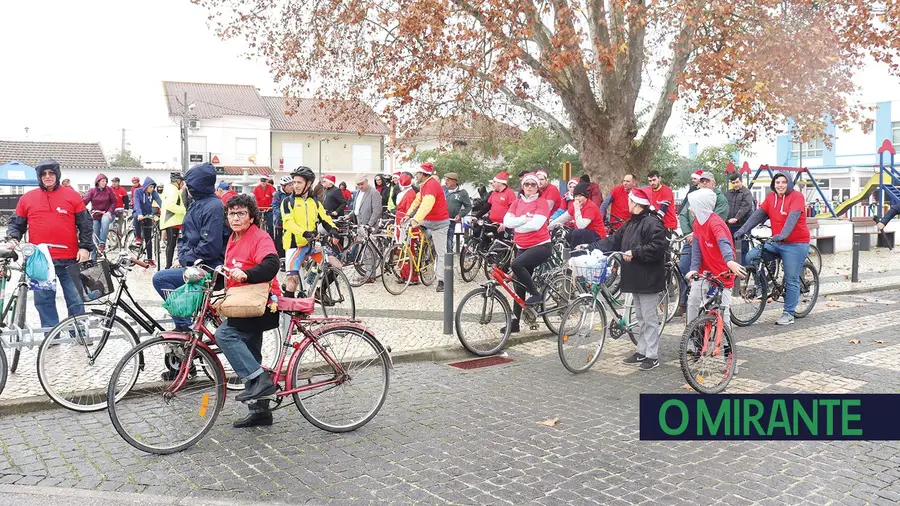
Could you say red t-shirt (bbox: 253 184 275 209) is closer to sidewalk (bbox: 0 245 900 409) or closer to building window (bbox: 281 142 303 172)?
sidewalk (bbox: 0 245 900 409)

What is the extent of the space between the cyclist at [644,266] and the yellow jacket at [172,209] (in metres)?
7.26

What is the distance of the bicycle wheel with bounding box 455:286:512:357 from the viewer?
7.83 meters

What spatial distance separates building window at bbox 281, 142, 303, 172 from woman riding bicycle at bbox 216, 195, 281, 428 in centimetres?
5961

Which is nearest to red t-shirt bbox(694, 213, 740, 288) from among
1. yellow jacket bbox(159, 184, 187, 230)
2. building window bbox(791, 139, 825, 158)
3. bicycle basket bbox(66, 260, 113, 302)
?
bicycle basket bbox(66, 260, 113, 302)

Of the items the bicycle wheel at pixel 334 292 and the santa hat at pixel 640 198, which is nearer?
the santa hat at pixel 640 198

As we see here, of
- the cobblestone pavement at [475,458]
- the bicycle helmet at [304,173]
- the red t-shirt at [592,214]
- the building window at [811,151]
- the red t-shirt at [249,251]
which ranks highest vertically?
the building window at [811,151]

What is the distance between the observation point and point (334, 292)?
376 inches

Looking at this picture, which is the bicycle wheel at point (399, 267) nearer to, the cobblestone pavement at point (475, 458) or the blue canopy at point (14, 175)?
the cobblestone pavement at point (475, 458)

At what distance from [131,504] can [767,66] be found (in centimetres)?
1250

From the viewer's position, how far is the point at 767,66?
1334cm

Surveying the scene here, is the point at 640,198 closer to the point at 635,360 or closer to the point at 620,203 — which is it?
the point at 635,360

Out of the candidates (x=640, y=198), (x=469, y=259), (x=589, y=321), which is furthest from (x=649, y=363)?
(x=469, y=259)

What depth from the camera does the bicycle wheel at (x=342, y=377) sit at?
532 cm

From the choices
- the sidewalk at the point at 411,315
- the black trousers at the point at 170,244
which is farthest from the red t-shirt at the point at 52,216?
the black trousers at the point at 170,244
